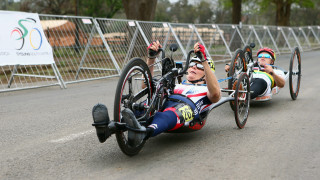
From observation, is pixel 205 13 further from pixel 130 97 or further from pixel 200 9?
pixel 130 97

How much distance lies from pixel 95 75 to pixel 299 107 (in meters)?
7.97

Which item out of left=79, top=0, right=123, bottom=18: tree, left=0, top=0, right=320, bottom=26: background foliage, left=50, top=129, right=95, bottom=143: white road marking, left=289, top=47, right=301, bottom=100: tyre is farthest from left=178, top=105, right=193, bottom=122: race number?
left=79, top=0, right=123, bottom=18: tree

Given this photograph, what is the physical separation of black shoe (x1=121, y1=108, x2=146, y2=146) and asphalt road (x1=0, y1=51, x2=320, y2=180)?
0.30 metres

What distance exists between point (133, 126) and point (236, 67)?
136 inches

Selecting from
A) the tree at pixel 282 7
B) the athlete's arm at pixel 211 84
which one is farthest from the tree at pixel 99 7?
the athlete's arm at pixel 211 84

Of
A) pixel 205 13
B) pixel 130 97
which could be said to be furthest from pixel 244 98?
pixel 205 13

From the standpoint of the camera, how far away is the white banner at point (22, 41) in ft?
29.0

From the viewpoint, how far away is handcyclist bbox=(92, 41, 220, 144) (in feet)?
12.1

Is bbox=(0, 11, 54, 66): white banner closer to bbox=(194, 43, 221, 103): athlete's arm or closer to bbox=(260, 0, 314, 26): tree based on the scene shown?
bbox=(194, 43, 221, 103): athlete's arm

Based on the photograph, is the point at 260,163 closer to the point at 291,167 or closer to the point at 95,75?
the point at 291,167

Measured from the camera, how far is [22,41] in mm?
9148

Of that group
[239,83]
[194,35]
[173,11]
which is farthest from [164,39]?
[173,11]

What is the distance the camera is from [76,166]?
3980mm

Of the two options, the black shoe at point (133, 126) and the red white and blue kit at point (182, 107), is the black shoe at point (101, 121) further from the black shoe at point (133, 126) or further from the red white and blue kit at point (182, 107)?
the red white and blue kit at point (182, 107)
